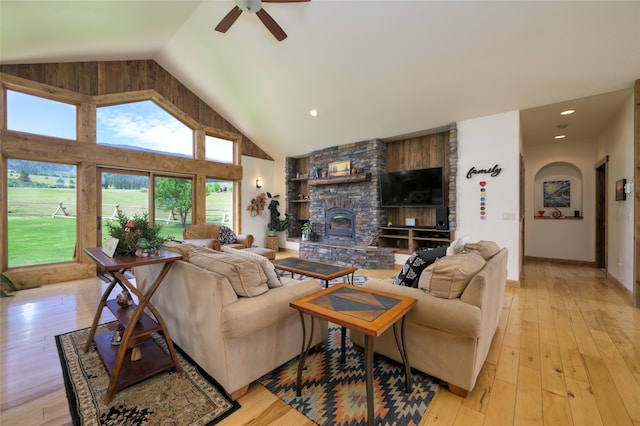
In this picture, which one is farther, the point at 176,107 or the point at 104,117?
the point at 176,107

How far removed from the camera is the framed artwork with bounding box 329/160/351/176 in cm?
612

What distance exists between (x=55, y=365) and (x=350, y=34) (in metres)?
4.70

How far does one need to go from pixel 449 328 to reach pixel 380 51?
367 cm

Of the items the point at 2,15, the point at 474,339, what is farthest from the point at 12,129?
the point at 474,339

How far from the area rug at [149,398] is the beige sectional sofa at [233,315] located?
0.10 metres

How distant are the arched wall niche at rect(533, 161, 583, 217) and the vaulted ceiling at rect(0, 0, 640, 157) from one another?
3.27ft

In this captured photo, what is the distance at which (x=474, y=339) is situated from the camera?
5.31 ft

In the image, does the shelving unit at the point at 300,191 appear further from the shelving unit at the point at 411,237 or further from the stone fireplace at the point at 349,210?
the shelving unit at the point at 411,237

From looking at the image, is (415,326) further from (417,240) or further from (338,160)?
(338,160)

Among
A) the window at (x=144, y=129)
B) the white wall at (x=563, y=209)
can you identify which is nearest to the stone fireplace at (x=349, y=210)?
the window at (x=144, y=129)

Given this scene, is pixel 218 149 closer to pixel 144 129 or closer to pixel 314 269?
pixel 144 129

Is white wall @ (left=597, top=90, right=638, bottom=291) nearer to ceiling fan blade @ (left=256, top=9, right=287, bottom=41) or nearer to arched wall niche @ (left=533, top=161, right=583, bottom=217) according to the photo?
arched wall niche @ (left=533, top=161, right=583, bottom=217)

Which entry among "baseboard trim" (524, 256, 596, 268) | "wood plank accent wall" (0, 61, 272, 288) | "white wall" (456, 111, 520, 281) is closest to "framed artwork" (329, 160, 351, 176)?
"white wall" (456, 111, 520, 281)

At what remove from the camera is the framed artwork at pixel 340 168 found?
6117 mm
